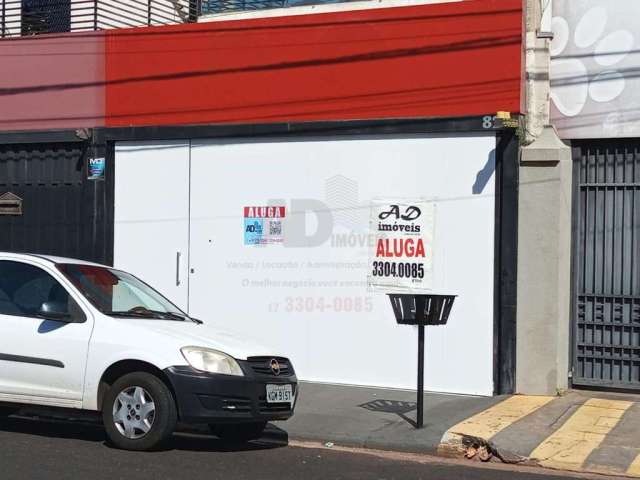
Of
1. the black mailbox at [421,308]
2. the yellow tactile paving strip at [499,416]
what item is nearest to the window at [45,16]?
the black mailbox at [421,308]

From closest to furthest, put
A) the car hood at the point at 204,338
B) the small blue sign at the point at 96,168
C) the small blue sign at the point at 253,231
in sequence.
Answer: the car hood at the point at 204,338, the small blue sign at the point at 253,231, the small blue sign at the point at 96,168

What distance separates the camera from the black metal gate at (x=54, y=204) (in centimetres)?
1384

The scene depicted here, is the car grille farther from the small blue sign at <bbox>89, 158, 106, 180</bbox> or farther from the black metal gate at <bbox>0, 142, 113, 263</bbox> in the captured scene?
the small blue sign at <bbox>89, 158, 106, 180</bbox>

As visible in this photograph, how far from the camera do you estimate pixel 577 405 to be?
10750 mm

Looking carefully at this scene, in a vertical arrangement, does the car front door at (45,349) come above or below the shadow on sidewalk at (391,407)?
above

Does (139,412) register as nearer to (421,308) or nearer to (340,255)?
(421,308)

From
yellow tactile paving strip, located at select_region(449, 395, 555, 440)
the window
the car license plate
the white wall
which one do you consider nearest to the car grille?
the car license plate

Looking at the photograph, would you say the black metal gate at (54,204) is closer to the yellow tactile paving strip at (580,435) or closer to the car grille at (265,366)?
the car grille at (265,366)

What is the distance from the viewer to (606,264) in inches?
462

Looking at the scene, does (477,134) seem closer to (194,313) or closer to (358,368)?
(358,368)

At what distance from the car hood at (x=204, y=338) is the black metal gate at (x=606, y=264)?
16.4 feet

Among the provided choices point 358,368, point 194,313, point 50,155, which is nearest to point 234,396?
point 358,368

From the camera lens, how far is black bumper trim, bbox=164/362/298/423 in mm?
7848

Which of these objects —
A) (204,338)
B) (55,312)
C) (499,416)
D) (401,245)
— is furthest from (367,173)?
(55,312)
